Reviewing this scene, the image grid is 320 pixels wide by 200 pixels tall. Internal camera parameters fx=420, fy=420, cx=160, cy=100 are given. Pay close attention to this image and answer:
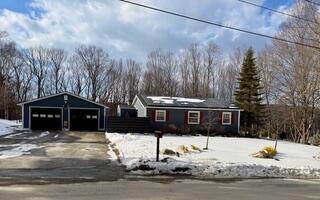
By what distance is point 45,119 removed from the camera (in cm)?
3866

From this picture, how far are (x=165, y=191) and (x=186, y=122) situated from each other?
26.0 m

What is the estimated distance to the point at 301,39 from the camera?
120ft

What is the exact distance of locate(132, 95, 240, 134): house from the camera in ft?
118

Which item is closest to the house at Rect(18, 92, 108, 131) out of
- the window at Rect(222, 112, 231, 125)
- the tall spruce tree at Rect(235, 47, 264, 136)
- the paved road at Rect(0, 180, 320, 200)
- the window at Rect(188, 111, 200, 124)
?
the window at Rect(188, 111, 200, 124)

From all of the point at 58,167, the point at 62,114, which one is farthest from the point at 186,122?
the point at 58,167

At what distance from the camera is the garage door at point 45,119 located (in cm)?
3831

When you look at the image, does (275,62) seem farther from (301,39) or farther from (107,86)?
(107,86)

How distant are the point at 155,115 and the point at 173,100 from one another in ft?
11.9

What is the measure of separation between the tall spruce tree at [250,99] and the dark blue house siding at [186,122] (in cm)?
361

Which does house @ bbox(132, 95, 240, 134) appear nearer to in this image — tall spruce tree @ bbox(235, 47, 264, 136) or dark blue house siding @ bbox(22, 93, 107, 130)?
tall spruce tree @ bbox(235, 47, 264, 136)

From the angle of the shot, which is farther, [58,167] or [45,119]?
[45,119]

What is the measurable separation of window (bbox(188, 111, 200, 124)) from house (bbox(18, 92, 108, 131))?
7.95 meters

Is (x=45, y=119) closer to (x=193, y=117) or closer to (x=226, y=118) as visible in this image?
(x=193, y=117)

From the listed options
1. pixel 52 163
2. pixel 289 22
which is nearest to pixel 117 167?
pixel 52 163
